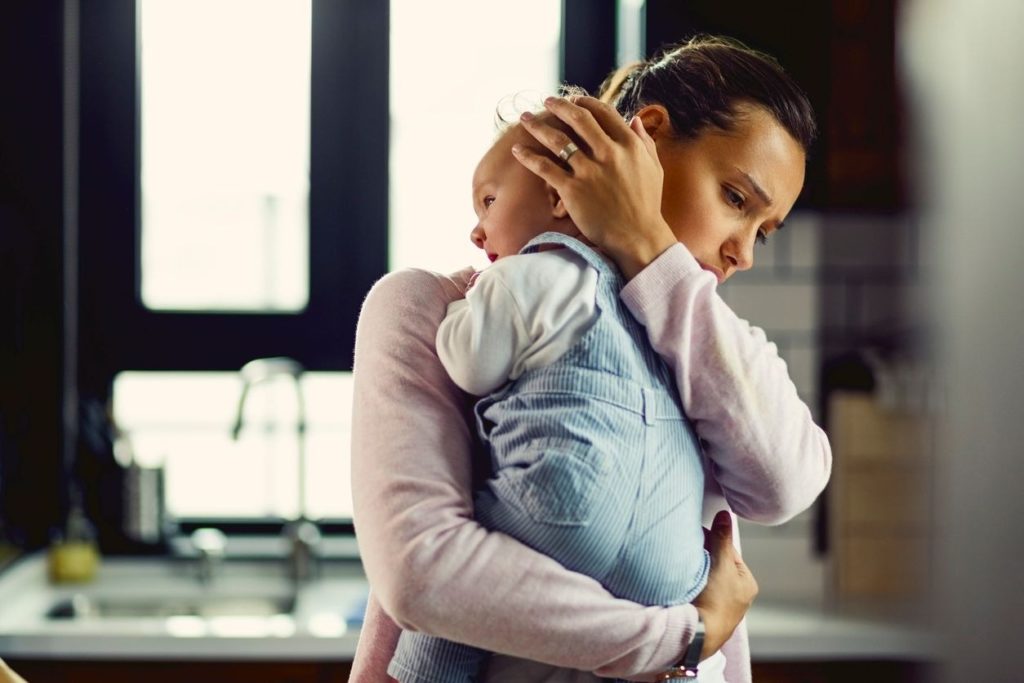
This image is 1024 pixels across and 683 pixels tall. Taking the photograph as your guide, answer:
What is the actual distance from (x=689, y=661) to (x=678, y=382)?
180 mm

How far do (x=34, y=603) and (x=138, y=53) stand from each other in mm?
1137

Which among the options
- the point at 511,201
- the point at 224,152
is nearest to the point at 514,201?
the point at 511,201

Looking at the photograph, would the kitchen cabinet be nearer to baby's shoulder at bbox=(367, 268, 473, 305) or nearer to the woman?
the woman

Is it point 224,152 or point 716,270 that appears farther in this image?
point 224,152

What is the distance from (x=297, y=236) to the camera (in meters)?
2.39

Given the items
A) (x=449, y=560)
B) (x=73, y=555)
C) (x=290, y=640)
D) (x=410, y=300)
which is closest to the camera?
(x=449, y=560)

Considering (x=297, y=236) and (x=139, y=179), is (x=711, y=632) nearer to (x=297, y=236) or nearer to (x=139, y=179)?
(x=297, y=236)

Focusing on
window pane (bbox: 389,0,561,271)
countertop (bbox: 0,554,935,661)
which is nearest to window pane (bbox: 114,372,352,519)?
window pane (bbox: 389,0,561,271)

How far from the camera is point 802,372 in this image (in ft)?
6.98

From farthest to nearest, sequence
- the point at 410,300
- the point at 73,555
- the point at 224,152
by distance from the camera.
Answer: the point at 224,152 → the point at 73,555 → the point at 410,300

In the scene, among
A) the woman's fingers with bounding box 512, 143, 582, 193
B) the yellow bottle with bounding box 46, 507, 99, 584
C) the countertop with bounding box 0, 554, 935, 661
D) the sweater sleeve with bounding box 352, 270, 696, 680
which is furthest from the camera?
the yellow bottle with bounding box 46, 507, 99, 584

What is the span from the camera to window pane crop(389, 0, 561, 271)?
234 cm

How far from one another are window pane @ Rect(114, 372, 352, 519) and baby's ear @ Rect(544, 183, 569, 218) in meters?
1.67

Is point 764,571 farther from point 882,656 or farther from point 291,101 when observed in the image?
Answer: point 291,101
